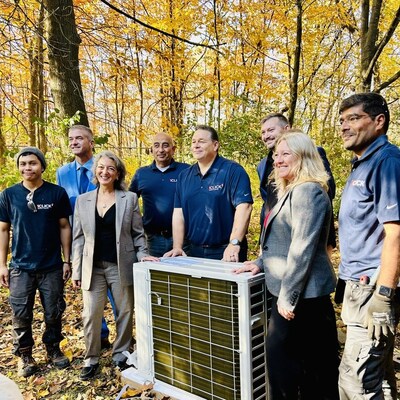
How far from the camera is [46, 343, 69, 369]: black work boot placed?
3604 mm

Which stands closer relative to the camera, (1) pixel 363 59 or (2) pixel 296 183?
(2) pixel 296 183

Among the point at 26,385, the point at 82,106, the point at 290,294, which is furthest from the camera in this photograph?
the point at 82,106

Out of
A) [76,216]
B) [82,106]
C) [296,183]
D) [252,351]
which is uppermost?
[82,106]

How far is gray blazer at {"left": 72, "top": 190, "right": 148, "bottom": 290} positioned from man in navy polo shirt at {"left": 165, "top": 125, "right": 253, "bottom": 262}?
37cm

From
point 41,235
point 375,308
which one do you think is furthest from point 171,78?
point 375,308

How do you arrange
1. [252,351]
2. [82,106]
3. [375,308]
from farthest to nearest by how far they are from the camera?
1. [82,106]
2. [252,351]
3. [375,308]

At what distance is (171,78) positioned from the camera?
11281 millimetres

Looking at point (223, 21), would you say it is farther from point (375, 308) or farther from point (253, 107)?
point (375, 308)

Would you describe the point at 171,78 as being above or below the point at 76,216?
above

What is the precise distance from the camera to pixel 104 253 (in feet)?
11.1

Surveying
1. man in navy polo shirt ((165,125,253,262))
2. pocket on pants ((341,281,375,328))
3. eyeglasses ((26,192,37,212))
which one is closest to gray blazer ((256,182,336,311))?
pocket on pants ((341,281,375,328))

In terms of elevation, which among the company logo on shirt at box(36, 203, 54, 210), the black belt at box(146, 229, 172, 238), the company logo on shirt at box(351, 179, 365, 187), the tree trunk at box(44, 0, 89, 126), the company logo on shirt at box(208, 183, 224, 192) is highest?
the tree trunk at box(44, 0, 89, 126)

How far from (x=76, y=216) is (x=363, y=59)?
5248 millimetres

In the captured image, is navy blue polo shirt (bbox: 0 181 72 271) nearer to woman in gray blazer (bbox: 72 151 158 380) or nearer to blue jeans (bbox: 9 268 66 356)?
blue jeans (bbox: 9 268 66 356)
